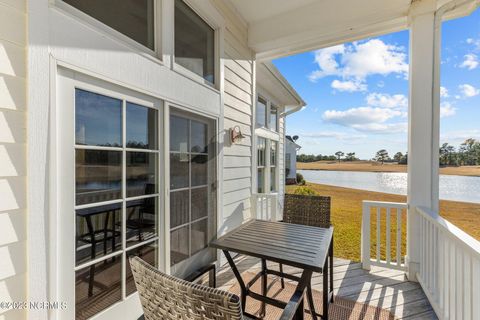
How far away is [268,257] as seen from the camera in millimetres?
1586

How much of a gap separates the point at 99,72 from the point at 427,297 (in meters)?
3.67

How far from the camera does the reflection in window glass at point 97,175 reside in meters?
1.40

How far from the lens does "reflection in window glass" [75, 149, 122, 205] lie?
1.40 meters

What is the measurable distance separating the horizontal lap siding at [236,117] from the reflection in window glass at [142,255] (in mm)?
1105

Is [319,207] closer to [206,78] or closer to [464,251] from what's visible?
[464,251]

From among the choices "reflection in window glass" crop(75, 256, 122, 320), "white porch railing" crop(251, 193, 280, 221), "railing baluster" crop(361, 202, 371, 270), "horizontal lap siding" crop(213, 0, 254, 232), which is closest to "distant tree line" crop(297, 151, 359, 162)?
"white porch railing" crop(251, 193, 280, 221)

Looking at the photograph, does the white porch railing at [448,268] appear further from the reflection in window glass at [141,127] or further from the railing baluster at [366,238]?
the reflection in window glass at [141,127]

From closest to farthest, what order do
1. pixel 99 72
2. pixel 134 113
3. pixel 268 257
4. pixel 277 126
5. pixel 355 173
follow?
pixel 99 72, pixel 268 257, pixel 134 113, pixel 277 126, pixel 355 173

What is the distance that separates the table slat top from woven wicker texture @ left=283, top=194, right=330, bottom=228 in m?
0.45

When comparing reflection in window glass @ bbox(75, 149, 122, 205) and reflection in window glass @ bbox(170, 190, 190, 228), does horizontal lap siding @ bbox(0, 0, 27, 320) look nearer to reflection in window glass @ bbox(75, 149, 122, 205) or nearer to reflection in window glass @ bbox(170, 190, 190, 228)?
reflection in window glass @ bbox(75, 149, 122, 205)

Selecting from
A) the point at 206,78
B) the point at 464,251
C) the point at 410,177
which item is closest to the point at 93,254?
the point at 206,78

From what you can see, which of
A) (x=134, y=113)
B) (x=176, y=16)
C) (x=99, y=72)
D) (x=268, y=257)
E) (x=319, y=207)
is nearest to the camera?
(x=99, y=72)

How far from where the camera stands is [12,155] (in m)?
1.08

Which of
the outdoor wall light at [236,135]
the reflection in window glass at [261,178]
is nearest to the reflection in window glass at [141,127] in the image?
the outdoor wall light at [236,135]
